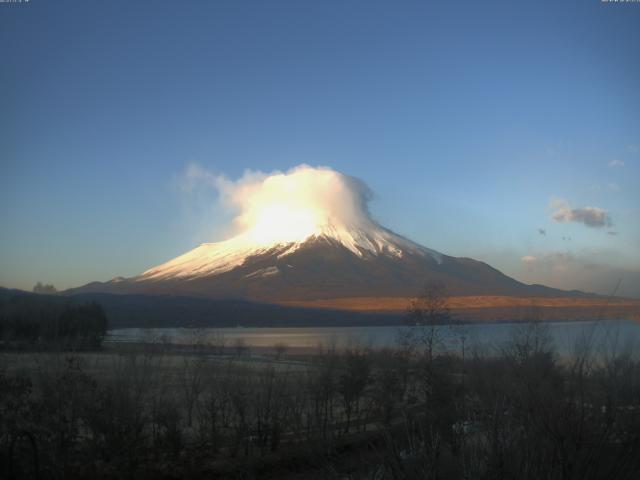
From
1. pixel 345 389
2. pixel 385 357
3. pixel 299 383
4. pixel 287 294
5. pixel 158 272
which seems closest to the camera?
pixel 299 383

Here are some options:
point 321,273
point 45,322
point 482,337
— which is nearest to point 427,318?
point 482,337

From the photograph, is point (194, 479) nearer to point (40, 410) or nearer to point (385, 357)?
point (40, 410)

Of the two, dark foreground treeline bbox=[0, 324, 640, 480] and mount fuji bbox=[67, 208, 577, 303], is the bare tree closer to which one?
dark foreground treeline bbox=[0, 324, 640, 480]

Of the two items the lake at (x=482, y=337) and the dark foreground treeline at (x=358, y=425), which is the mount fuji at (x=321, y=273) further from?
the dark foreground treeline at (x=358, y=425)

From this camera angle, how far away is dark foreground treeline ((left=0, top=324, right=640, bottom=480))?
4.64m

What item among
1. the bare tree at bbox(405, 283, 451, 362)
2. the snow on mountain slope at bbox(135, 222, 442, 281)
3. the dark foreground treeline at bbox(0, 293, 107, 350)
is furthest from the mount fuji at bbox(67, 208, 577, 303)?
the bare tree at bbox(405, 283, 451, 362)

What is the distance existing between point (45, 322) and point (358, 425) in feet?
109

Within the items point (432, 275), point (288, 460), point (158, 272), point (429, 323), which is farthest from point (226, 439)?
point (158, 272)

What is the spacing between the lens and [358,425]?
18.7 m

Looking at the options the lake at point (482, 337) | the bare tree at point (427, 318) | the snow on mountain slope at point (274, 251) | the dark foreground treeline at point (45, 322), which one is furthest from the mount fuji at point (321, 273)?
the bare tree at point (427, 318)

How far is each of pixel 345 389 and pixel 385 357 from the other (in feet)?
17.9

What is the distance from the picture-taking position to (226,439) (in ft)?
54.4

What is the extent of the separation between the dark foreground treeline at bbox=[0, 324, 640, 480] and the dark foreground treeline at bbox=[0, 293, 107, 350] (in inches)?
770

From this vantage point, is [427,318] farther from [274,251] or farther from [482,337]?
[274,251]
